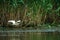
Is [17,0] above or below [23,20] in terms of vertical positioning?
above

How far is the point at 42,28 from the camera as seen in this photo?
11992 millimetres

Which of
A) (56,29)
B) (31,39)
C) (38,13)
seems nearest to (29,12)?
(38,13)

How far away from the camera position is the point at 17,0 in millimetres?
12414

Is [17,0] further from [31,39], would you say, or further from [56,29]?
[31,39]

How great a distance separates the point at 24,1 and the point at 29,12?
0.51 m

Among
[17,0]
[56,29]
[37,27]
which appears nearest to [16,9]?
[17,0]

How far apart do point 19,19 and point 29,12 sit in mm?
506

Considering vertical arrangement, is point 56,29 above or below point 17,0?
below

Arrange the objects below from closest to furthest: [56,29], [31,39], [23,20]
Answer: [31,39]
[56,29]
[23,20]

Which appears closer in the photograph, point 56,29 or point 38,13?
point 56,29

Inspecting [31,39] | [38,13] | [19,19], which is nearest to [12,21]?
[19,19]

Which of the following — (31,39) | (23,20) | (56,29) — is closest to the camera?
(31,39)

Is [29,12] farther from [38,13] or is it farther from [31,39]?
[31,39]

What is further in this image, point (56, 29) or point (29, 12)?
point (29, 12)
